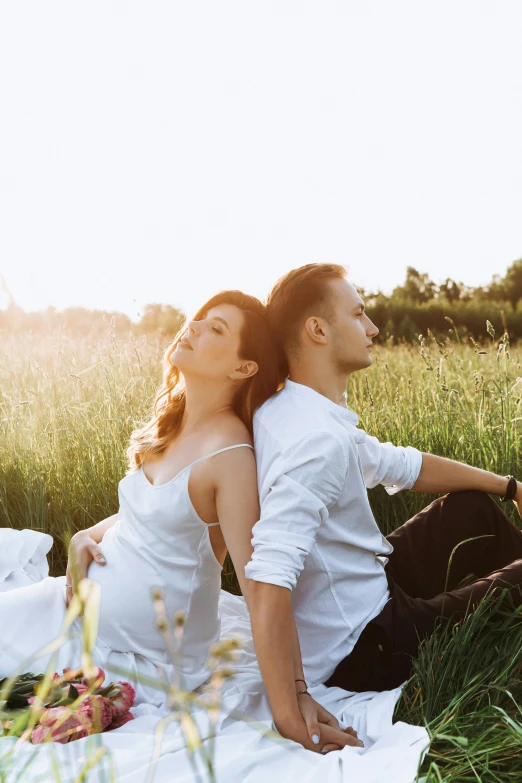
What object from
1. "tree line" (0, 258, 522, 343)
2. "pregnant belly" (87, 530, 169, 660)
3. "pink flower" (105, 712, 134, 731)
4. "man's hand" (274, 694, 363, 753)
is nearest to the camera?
"man's hand" (274, 694, 363, 753)

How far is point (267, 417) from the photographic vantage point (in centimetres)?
209

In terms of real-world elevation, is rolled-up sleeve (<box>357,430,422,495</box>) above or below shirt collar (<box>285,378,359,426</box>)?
below

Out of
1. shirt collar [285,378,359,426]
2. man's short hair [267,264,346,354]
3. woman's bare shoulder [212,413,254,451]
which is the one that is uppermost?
man's short hair [267,264,346,354]

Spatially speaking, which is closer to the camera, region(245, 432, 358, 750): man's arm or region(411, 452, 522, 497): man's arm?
region(245, 432, 358, 750): man's arm

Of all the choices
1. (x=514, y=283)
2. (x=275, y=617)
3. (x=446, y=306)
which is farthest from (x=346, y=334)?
(x=514, y=283)

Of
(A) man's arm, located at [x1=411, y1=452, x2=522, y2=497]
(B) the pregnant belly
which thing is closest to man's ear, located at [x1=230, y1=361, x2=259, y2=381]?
(B) the pregnant belly

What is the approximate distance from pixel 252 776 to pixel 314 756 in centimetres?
15

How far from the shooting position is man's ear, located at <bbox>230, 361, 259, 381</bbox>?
2168 millimetres

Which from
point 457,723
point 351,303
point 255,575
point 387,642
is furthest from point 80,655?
point 351,303

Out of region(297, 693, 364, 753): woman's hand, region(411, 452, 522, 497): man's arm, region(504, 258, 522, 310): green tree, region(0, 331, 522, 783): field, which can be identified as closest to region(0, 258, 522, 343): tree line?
region(504, 258, 522, 310): green tree

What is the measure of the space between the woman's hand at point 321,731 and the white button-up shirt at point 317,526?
258 mm

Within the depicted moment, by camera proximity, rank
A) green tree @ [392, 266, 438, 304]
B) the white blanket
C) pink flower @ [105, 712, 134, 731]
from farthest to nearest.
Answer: green tree @ [392, 266, 438, 304] → pink flower @ [105, 712, 134, 731] → the white blanket

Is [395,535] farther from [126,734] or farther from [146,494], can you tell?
[126,734]

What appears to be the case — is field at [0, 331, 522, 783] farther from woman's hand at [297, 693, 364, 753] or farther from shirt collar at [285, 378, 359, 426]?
woman's hand at [297, 693, 364, 753]
